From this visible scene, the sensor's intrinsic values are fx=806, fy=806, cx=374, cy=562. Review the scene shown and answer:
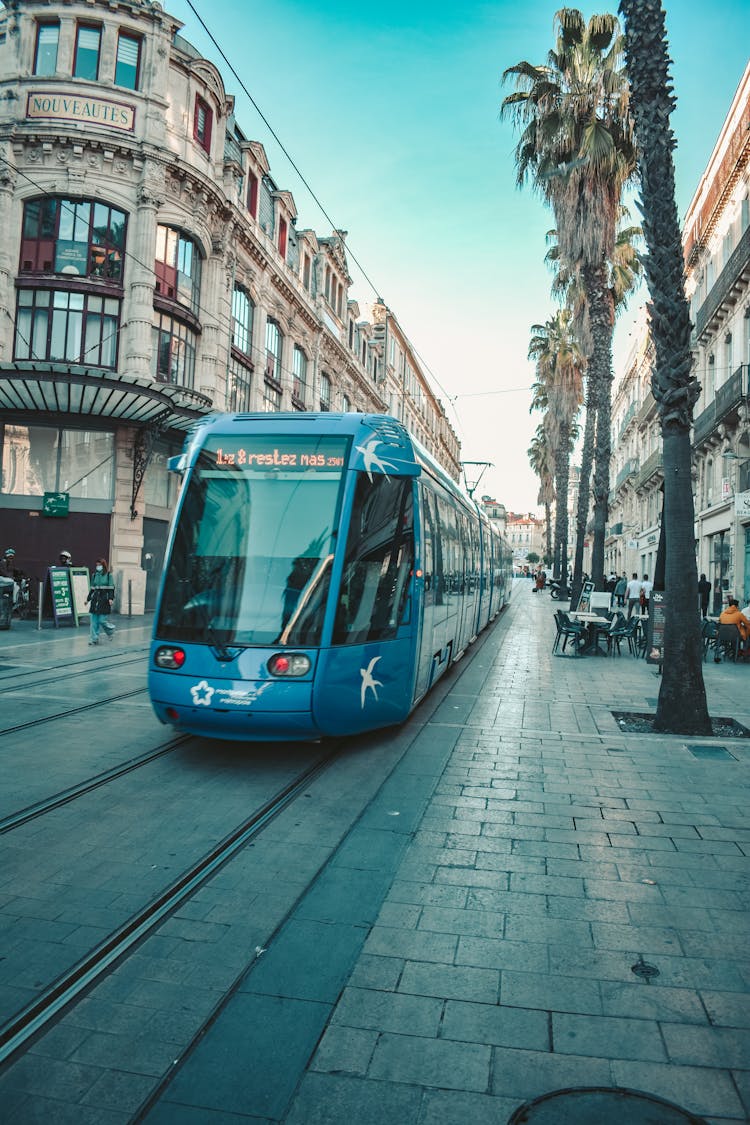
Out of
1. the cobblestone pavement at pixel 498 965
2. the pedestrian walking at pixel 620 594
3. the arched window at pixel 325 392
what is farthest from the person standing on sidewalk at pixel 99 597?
the arched window at pixel 325 392

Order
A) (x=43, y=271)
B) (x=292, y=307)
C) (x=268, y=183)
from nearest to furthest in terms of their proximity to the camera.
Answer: (x=43, y=271), (x=268, y=183), (x=292, y=307)

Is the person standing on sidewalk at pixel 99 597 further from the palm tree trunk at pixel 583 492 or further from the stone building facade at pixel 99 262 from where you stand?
the palm tree trunk at pixel 583 492

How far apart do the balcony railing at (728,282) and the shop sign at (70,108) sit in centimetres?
1896

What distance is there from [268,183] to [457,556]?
26.6m

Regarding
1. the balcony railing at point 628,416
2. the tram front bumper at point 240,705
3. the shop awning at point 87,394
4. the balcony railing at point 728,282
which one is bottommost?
the tram front bumper at point 240,705

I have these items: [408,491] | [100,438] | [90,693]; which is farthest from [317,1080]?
[100,438]

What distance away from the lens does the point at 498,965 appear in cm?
356

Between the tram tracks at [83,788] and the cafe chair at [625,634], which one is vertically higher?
the cafe chair at [625,634]

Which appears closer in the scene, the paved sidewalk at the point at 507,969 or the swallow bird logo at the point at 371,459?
the paved sidewalk at the point at 507,969

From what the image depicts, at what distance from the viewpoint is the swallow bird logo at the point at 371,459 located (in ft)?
23.4

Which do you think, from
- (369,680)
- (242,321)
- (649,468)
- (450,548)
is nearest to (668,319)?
(450,548)

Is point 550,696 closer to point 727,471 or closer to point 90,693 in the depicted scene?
point 90,693

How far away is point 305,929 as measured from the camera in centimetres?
388

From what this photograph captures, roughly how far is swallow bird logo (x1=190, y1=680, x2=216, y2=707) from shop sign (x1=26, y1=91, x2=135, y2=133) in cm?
2329
